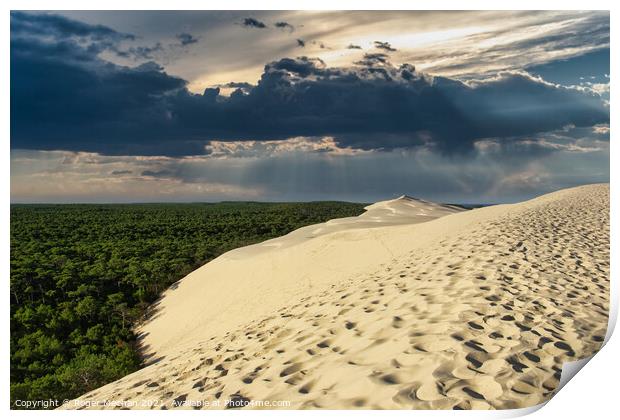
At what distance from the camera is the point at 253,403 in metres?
5.66

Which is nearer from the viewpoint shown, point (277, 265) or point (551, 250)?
point (551, 250)

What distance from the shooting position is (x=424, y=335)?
6.24 meters

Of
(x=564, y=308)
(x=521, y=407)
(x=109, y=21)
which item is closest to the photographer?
(x=521, y=407)

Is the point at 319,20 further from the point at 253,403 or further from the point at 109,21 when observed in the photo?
the point at 253,403

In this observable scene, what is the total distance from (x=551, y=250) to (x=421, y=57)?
5.36 meters

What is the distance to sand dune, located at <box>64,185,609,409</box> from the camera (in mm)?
5344

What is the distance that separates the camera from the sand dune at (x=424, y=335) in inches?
210

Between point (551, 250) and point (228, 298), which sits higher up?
point (551, 250)

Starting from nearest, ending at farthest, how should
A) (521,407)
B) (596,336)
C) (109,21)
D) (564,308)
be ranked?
(521,407), (596,336), (564,308), (109,21)

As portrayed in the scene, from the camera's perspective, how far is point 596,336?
692 centimetres

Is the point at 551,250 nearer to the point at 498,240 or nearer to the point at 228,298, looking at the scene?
the point at 498,240

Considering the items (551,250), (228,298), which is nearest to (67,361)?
(228,298)

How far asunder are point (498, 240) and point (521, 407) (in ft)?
25.3

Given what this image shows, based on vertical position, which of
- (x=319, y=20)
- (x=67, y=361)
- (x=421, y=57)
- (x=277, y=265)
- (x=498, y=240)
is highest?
(x=319, y=20)
